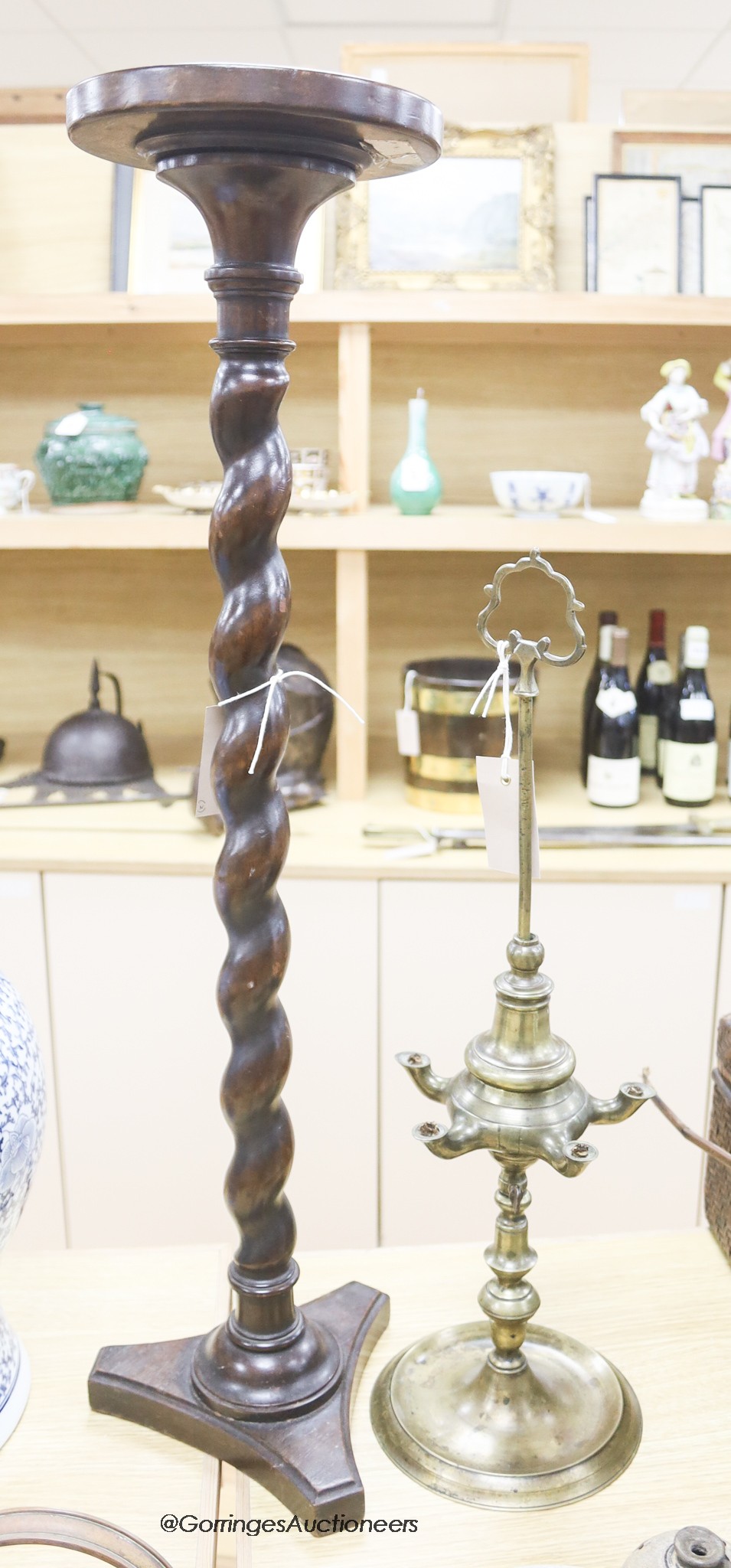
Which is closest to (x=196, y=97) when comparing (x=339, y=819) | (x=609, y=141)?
(x=339, y=819)

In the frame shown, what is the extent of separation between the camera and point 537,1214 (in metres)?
2.09

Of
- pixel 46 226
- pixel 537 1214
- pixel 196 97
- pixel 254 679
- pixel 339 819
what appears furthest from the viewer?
pixel 46 226

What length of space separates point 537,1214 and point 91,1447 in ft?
4.45

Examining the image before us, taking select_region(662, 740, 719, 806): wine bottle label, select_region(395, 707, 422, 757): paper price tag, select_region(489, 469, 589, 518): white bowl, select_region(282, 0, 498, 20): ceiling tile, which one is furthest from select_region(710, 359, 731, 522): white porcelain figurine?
select_region(282, 0, 498, 20): ceiling tile

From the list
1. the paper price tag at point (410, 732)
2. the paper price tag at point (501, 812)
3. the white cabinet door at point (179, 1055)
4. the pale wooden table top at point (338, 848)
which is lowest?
the white cabinet door at point (179, 1055)

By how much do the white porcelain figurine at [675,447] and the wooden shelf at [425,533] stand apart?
0.26ft

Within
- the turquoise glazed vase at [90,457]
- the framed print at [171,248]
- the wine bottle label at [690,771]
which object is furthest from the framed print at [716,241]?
the turquoise glazed vase at [90,457]

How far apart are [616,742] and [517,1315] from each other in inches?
62.8

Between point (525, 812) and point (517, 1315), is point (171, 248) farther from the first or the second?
point (517, 1315)

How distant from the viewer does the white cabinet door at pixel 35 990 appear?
2074 mm

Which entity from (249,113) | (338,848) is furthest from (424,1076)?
(338,848)

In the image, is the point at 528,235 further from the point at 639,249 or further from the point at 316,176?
the point at 316,176

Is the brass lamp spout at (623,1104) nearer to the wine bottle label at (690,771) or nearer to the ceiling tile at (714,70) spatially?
the wine bottle label at (690,771)

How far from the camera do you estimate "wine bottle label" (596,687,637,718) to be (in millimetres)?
2273
